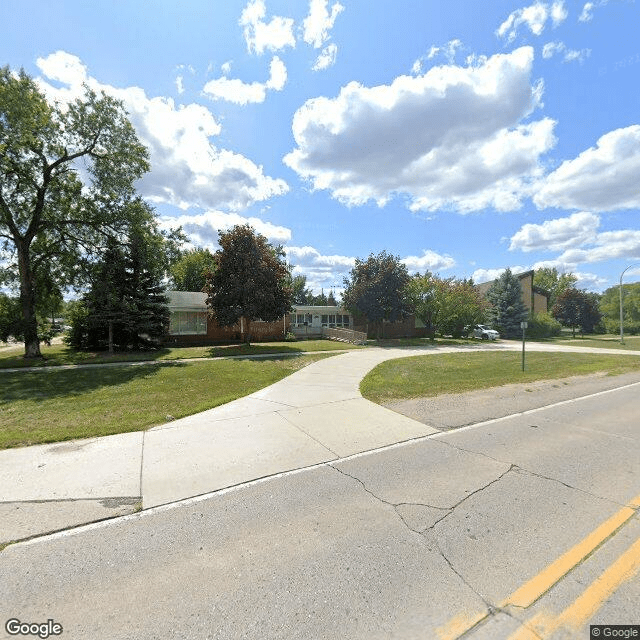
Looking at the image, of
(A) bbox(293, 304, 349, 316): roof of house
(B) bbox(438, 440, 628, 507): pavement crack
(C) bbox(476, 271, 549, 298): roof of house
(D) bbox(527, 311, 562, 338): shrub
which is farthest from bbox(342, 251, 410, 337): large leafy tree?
(B) bbox(438, 440, 628, 507): pavement crack

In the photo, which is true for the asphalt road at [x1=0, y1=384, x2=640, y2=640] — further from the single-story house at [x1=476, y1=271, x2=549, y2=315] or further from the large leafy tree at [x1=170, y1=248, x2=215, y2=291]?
the single-story house at [x1=476, y1=271, x2=549, y2=315]

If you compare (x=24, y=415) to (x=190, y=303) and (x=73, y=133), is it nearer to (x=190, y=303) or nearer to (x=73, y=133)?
(x=73, y=133)

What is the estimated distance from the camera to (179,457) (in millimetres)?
4883

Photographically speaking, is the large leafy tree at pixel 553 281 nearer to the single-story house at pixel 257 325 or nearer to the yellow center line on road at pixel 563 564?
the single-story house at pixel 257 325

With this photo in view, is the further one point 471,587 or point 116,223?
point 116,223

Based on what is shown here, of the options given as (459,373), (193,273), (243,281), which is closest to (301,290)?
(193,273)

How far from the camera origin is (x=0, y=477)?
4.21 m

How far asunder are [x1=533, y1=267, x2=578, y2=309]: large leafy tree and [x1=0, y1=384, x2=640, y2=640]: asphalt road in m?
68.9

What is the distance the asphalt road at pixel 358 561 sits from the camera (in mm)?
2215

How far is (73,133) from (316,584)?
23302 millimetres

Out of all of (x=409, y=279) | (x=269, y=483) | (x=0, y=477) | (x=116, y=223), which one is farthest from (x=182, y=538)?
(x=409, y=279)

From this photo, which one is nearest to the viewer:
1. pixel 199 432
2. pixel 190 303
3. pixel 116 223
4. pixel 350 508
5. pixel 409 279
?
pixel 350 508

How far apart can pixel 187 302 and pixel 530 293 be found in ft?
148

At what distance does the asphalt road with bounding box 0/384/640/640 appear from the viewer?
7.27 ft
